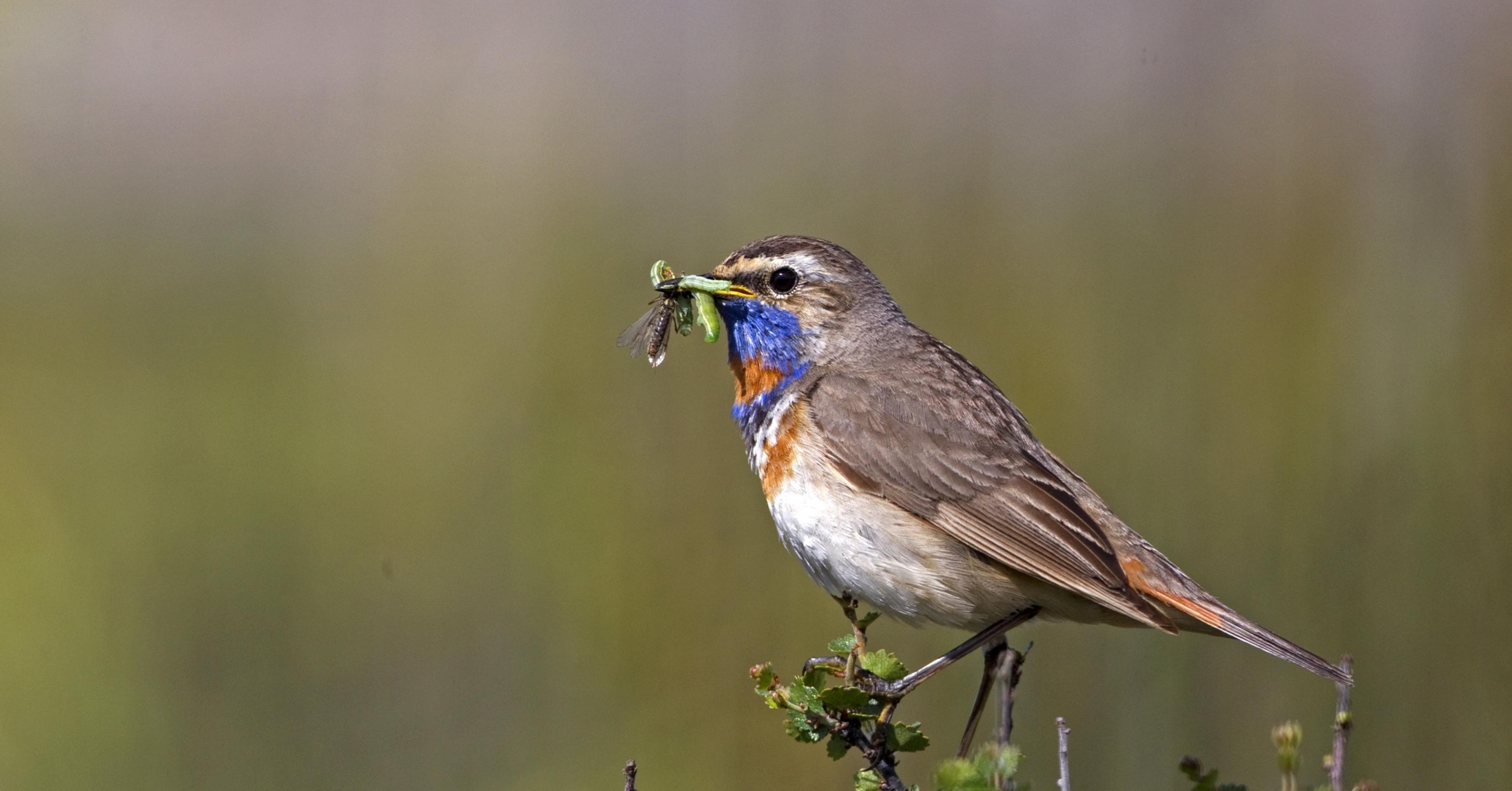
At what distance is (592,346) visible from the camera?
6156 millimetres

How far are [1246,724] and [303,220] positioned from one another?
5675mm

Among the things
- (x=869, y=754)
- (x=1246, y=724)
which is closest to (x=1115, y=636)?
(x=1246, y=724)

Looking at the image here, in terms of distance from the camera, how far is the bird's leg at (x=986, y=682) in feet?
12.7

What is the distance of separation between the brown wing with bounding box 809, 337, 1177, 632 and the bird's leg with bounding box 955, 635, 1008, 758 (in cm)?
36

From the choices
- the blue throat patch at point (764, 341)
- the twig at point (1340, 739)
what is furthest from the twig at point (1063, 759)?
the blue throat patch at point (764, 341)

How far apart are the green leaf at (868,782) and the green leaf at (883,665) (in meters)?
0.25

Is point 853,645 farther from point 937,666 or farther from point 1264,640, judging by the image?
point 1264,640

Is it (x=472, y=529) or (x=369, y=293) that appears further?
(x=369, y=293)

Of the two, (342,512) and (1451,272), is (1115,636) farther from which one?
(342,512)

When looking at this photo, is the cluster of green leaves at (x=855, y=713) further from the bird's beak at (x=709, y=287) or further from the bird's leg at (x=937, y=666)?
the bird's beak at (x=709, y=287)

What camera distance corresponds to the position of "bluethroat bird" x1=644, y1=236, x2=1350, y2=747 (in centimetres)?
370

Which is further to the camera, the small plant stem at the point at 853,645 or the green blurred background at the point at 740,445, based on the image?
the green blurred background at the point at 740,445

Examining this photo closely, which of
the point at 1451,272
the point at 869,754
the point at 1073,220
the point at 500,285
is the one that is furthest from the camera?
the point at 500,285

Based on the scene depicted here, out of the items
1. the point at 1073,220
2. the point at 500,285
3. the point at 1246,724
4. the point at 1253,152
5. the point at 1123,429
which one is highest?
the point at 1253,152
